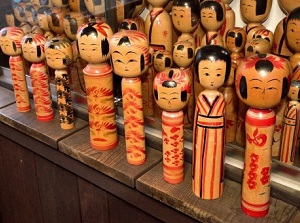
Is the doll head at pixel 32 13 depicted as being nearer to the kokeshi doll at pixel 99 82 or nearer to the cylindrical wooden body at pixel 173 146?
the kokeshi doll at pixel 99 82

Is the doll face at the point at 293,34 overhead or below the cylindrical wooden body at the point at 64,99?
overhead

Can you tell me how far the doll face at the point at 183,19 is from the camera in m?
0.76

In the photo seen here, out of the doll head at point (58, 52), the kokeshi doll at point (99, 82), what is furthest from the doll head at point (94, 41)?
the doll head at point (58, 52)

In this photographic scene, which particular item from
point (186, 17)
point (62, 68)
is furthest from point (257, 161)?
point (62, 68)

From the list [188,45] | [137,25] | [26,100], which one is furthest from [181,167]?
[26,100]

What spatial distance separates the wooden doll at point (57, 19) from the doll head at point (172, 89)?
41 cm

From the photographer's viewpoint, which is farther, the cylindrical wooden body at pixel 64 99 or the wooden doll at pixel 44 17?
the wooden doll at pixel 44 17

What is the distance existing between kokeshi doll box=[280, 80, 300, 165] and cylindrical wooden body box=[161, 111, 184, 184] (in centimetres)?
17

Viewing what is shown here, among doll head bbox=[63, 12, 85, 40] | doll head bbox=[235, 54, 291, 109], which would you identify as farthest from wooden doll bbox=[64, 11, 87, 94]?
doll head bbox=[235, 54, 291, 109]

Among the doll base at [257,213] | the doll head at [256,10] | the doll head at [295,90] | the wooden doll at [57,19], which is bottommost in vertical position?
the doll base at [257,213]

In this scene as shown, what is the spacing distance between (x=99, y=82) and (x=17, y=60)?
0.28m

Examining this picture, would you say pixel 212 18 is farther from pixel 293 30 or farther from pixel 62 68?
pixel 62 68

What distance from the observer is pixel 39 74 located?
2.91 ft

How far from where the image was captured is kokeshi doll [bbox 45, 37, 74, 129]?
0.80m
